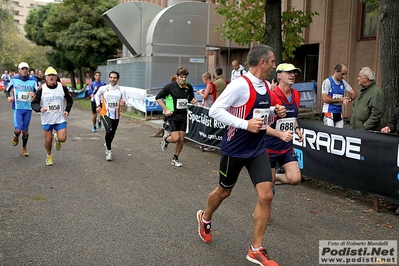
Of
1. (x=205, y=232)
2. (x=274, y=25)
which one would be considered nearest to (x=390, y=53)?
(x=274, y=25)

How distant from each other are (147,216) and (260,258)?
2.13m

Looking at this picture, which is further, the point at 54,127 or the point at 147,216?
the point at 54,127

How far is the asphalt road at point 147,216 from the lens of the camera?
A: 14.6 feet

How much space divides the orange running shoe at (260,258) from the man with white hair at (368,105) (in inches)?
163

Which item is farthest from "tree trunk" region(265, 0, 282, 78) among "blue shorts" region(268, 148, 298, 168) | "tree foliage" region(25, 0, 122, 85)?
"tree foliage" region(25, 0, 122, 85)

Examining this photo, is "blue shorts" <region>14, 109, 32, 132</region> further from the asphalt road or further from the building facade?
the building facade

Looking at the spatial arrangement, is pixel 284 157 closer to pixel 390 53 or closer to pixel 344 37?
pixel 390 53

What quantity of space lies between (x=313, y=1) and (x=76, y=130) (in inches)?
425

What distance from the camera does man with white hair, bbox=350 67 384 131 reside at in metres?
7.17

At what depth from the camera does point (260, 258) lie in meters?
4.01

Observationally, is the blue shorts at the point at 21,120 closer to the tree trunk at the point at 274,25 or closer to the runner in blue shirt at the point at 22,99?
the runner in blue shirt at the point at 22,99

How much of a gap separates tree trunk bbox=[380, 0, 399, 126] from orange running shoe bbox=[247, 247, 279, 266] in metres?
4.63

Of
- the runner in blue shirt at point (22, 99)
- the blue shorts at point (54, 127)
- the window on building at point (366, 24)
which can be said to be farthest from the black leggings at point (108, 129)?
the window on building at point (366, 24)

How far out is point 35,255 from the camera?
14.3ft
